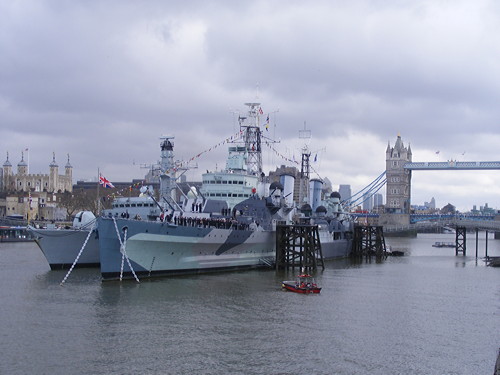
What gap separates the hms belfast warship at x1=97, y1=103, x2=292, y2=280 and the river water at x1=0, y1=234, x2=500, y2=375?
1.50 metres

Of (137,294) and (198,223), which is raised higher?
(198,223)

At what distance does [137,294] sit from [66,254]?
14.5 meters

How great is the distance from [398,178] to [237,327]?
151609mm

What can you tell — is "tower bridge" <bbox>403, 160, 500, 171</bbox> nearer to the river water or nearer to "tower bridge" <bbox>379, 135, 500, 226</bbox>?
"tower bridge" <bbox>379, 135, 500, 226</bbox>

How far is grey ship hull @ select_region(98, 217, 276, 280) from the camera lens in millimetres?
35531

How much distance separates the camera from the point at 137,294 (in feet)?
106

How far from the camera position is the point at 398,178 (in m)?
171

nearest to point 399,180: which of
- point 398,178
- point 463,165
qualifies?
point 398,178

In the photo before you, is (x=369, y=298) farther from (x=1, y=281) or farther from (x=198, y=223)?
(x=1, y=281)

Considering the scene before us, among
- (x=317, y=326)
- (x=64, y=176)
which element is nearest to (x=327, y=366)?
(x=317, y=326)

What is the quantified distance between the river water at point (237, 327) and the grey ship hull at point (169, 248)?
1156 millimetres

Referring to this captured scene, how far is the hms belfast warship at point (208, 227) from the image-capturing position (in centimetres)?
3594

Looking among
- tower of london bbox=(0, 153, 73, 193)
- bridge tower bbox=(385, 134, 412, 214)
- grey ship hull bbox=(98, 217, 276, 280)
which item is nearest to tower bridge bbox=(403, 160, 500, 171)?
bridge tower bbox=(385, 134, 412, 214)

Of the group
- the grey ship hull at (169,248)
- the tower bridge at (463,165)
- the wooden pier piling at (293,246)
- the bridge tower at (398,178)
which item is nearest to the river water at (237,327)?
the grey ship hull at (169,248)
